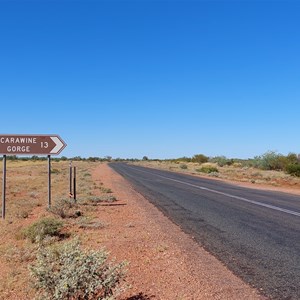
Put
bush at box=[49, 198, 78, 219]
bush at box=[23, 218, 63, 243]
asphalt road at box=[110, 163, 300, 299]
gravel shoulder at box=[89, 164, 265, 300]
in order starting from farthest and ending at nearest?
bush at box=[49, 198, 78, 219] < bush at box=[23, 218, 63, 243] < asphalt road at box=[110, 163, 300, 299] < gravel shoulder at box=[89, 164, 265, 300]

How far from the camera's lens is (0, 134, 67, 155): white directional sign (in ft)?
42.4

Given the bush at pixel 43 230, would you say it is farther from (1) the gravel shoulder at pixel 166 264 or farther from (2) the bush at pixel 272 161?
(2) the bush at pixel 272 161

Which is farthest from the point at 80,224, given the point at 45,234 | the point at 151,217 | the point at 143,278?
the point at 143,278

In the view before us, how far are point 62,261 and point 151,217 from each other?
288 inches

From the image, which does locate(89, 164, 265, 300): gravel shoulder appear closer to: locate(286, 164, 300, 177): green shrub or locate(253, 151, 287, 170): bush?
locate(286, 164, 300, 177): green shrub

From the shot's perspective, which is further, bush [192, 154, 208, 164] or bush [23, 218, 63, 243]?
bush [192, 154, 208, 164]

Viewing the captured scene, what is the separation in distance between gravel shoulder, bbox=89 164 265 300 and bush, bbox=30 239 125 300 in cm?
53

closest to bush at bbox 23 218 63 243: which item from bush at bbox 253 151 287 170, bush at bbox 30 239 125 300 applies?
bush at bbox 30 239 125 300

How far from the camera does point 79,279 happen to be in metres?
4.61

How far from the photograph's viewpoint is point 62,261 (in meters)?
5.18

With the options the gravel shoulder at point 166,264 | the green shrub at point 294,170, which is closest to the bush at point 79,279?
the gravel shoulder at point 166,264

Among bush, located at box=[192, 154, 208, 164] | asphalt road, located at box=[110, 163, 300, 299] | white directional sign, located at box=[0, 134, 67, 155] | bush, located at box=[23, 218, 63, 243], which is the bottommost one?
asphalt road, located at box=[110, 163, 300, 299]

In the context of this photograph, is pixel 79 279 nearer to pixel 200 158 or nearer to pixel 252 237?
pixel 252 237

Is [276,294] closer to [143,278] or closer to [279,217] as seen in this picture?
[143,278]
